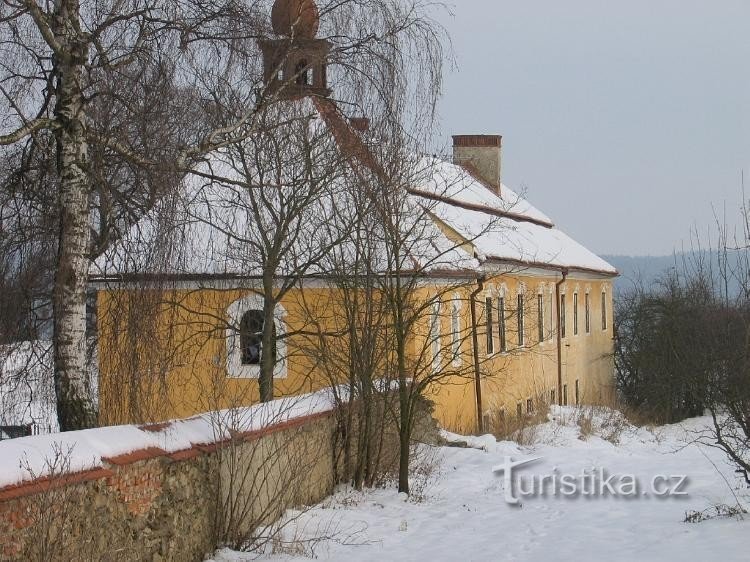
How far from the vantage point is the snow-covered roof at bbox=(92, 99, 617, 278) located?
28.3 feet

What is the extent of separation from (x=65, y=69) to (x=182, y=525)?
3745 millimetres

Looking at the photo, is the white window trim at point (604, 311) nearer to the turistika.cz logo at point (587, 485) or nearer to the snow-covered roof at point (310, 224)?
the snow-covered roof at point (310, 224)

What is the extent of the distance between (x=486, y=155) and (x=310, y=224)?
61.8 ft

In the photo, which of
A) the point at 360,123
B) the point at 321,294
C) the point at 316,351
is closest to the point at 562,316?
the point at 321,294

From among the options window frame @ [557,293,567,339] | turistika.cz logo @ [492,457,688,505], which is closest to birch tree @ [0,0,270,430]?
turistika.cz logo @ [492,457,688,505]

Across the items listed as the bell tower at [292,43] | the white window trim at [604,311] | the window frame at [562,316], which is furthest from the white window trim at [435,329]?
the white window trim at [604,311]

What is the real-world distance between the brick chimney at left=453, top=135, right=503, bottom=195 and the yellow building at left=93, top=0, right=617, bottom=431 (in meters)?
0.04

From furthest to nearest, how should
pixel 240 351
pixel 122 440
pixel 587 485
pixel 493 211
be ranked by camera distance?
pixel 493 211
pixel 240 351
pixel 587 485
pixel 122 440

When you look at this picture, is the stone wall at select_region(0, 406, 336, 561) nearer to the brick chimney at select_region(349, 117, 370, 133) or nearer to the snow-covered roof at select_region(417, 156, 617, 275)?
the brick chimney at select_region(349, 117, 370, 133)

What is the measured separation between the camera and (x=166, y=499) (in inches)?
332

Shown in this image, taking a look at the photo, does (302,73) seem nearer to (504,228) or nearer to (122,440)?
(122,440)

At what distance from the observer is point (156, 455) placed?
8.18 meters

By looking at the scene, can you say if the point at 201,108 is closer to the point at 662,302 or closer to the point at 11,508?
the point at 11,508

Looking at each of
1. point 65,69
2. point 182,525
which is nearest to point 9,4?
point 65,69
